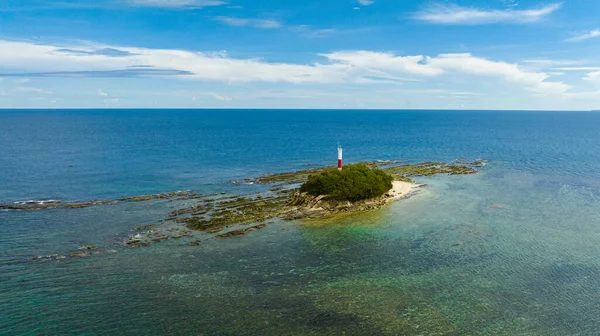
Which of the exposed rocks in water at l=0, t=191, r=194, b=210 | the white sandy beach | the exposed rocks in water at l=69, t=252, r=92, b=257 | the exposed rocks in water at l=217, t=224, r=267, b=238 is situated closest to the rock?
the exposed rocks in water at l=69, t=252, r=92, b=257

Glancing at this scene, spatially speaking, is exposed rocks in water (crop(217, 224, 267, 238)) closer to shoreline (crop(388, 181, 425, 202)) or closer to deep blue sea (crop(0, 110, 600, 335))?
deep blue sea (crop(0, 110, 600, 335))

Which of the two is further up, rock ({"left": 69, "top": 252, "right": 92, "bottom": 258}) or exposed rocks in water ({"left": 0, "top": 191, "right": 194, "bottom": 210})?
exposed rocks in water ({"left": 0, "top": 191, "right": 194, "bottom": 210})

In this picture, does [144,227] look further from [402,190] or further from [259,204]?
[402,190]

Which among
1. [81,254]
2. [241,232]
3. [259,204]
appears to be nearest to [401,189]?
[259,204]

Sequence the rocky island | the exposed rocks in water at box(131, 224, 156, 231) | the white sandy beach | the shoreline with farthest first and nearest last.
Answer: the white sandy beach < the shoreline < the exposed rocks in water at box(131, 224, 156, 231) < the rocky island

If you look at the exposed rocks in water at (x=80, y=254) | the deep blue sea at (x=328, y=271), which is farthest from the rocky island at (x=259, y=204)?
the exposed rocks in water at (x=80, y=254)

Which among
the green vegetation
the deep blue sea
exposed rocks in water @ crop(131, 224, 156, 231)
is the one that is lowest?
the deep blue sea

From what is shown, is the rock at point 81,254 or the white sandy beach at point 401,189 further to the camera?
the white sandy beach at point 401,189

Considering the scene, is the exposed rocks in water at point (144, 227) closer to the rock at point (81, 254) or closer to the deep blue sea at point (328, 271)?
the deep blue sea at point (328, 271)

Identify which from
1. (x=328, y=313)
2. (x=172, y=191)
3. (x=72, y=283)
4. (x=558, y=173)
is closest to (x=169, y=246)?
(x=72, y=283)
